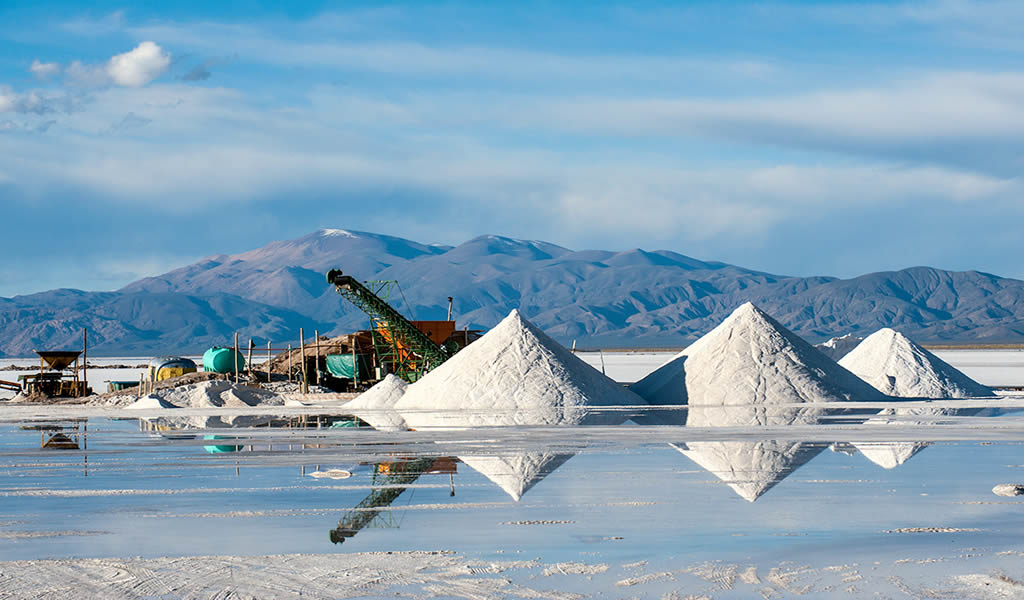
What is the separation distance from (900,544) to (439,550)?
3287 mm

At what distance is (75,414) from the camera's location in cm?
2992

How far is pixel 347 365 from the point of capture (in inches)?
1635

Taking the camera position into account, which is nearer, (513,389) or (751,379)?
(513,389)

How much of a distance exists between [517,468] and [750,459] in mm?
2877

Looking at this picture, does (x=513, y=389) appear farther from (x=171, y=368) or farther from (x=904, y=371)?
(x=171, y=368)

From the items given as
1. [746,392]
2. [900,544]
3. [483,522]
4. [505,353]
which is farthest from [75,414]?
[900,544]

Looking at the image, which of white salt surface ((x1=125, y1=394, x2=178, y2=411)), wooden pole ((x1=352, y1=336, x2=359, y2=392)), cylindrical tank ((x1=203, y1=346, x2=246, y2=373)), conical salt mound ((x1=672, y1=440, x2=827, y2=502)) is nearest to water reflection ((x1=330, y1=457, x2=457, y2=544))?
conical salt mound ((x1=672, y1=440, x2=827, y2=502))

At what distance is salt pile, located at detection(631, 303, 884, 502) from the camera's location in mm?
24359

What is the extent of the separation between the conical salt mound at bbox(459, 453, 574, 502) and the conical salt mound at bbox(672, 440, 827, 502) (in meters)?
1.80

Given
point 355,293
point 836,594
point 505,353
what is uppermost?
point 355,293

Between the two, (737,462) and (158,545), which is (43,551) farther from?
(737,462)

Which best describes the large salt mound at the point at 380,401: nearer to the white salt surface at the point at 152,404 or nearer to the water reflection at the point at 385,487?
the white salt surface at the point at 152,404

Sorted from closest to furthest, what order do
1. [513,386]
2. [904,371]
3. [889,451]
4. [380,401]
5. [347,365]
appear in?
[889,451], [513,386], [380,401], [904,371], [347,365]

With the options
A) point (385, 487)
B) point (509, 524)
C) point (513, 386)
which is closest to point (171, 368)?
point (513, 386)
